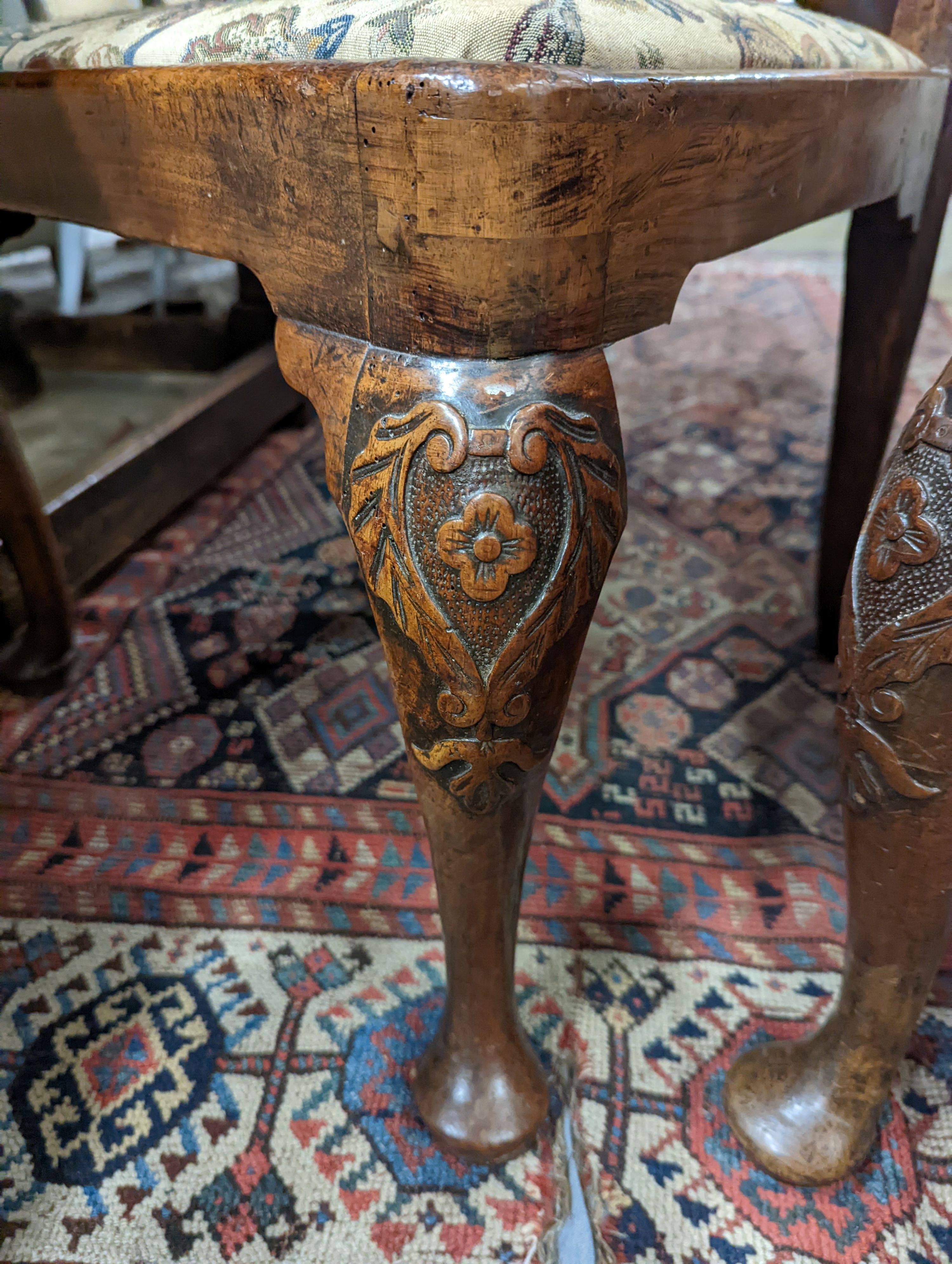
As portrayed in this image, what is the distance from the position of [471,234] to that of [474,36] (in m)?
0.12

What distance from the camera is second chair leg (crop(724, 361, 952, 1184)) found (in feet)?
1.43

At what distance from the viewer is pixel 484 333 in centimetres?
37

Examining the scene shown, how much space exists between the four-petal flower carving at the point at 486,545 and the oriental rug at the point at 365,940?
45 centimetres

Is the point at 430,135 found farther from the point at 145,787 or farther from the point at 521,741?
the point at 145,787

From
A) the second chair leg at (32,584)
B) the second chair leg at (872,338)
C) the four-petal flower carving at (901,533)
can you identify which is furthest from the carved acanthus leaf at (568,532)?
the second chair leg at (32,584)

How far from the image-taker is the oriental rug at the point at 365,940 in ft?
1.86

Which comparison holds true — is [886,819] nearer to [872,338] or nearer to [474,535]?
[474,535]

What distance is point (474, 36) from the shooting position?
39cm

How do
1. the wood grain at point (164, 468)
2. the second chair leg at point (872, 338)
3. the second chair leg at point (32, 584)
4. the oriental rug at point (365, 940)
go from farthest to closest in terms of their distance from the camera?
the wood grain at point (164, 468)
the second chair leg at point (32, 584)
the second chair leg at point (872, 338)
the oriental rug at point (365, 940)

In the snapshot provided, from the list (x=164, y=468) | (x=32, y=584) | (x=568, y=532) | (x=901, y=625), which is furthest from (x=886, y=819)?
(x=164, y=468)

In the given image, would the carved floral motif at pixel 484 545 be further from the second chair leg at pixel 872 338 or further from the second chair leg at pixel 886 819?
the second chair leg at pixel 872 338

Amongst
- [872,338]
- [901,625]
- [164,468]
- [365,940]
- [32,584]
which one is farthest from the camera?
[164,468]

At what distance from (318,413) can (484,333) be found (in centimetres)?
11

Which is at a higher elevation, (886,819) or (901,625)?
(901,625)
